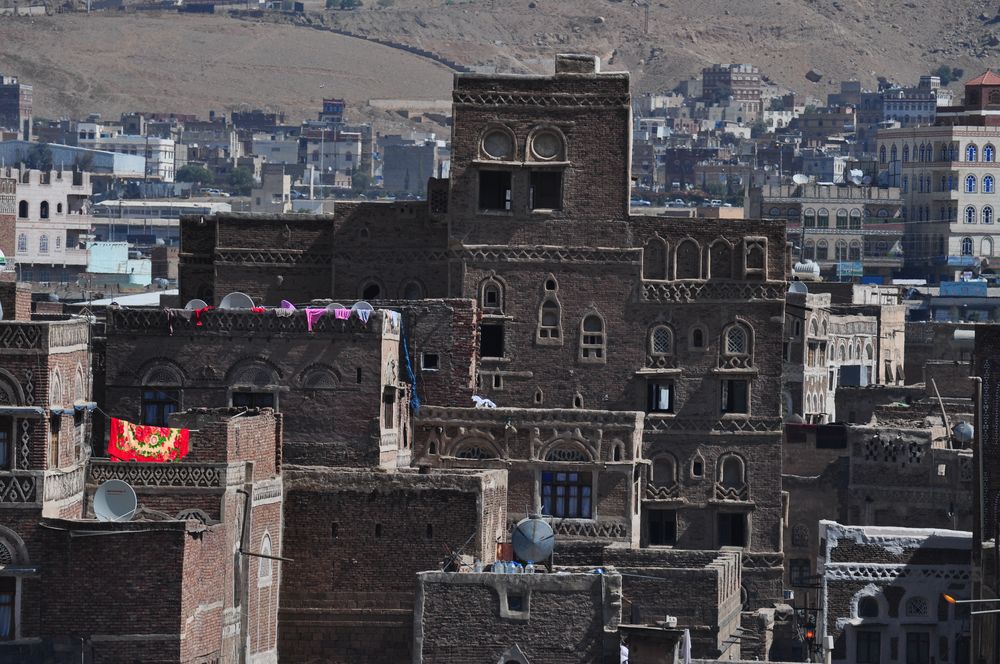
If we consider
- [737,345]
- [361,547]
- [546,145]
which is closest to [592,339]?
[737,345]

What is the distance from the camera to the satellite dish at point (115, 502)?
212 feet

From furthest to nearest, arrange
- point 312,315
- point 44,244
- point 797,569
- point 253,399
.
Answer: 1. point 44,244
2. point 797,569
3. point 312,315
4. point 253,399

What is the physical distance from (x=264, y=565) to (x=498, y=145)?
23.7 meters

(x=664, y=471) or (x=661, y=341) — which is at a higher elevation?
(x=661, y=341)

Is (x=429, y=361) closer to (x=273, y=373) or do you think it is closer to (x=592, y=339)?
(x=273, y=373)

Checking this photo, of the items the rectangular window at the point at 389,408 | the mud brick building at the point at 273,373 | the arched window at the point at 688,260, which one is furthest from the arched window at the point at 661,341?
the mud brick building at the point at 273,373

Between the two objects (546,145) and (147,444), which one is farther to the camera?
(546,145)

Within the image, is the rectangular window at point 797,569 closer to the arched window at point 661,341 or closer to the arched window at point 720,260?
the arched window at point 661,341

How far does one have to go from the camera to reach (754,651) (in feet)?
257

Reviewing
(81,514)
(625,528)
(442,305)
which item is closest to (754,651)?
(625,528)

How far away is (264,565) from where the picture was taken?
69062mm

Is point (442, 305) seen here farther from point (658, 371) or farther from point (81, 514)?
point (81, 514)

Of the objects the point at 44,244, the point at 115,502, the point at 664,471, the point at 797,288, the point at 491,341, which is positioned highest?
the point at 44,244

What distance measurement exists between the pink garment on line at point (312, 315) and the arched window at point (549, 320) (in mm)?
15124
